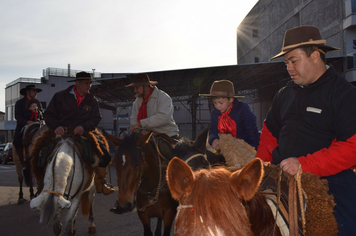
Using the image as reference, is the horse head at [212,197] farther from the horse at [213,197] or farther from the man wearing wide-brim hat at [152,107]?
the man wearing wide-brim hat at [152,107]

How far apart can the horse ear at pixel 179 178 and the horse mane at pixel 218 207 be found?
4 centimetres

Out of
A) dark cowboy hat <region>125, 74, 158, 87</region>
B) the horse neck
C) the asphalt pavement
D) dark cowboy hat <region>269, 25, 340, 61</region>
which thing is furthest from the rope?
the asphalt pavement

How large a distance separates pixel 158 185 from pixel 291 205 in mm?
2246

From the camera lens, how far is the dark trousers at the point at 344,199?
1831 millimetres

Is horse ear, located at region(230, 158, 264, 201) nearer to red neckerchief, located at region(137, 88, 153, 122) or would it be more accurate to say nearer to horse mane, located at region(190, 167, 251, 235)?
horse mane, located at region(190, 167, 251, 235)

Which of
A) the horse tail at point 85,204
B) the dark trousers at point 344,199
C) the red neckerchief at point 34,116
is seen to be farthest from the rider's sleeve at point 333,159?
the red neckerchief at point 34,116

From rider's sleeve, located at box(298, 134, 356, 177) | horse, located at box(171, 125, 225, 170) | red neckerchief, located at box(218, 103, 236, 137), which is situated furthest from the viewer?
red neckerchief, located at box(218, 103, 236, 137)

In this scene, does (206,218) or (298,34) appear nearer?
(206,218)

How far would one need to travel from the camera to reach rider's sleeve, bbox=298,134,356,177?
5.94ft

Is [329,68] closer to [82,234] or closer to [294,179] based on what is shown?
[294,179]

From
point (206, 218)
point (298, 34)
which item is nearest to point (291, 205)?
point (206, 218)

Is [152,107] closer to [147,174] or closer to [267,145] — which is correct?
[147,174]

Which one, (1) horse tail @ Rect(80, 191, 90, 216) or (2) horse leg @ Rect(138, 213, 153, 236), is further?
(1) horse tail @ Rect(80, 191, 90, 216)

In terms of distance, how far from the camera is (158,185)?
378 cm
